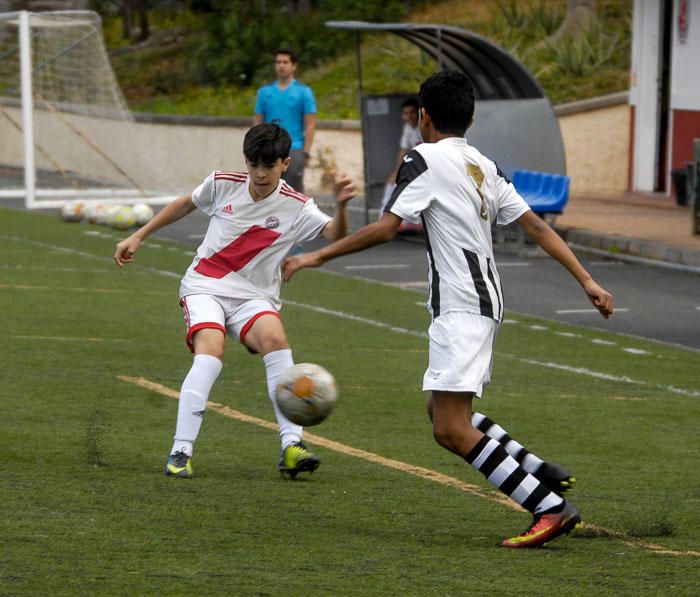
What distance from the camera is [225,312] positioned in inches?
291

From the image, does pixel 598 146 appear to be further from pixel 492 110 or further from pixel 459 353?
pixel 459 353

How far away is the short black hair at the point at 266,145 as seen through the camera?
712cm

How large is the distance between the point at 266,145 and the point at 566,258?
5.59 ft

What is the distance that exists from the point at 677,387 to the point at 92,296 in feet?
18.8

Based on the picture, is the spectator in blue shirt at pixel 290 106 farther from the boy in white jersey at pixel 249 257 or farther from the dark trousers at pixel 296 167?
the boy in white jersey at pixel 249 257

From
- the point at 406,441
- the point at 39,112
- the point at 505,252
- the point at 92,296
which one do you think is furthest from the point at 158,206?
the point at 406,441

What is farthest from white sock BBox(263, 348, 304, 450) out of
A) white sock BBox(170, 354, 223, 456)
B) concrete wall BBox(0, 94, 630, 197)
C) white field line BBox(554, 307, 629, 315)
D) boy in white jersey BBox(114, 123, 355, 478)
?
concrete wall BBox(0, 94, 630, 197)

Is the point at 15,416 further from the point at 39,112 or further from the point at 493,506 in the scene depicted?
the point at 39,112

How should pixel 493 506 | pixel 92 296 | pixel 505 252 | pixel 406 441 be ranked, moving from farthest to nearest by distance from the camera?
pixel 505 252
pixel 92 296
pixel 406 441
pixel 493 506

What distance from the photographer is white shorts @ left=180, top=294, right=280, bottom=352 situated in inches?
285

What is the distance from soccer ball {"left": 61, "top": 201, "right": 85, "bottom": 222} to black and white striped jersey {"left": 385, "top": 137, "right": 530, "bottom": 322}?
14.8m

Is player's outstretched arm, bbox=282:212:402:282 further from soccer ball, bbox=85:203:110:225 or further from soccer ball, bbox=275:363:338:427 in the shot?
soccer ball, bbox=85:203:110:225

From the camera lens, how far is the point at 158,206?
23734mm

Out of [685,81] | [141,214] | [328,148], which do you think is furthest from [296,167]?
[328,148]
